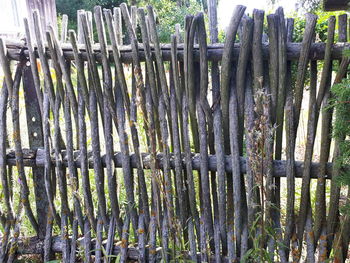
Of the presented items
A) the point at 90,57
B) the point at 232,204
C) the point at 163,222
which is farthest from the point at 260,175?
the point at 90,57

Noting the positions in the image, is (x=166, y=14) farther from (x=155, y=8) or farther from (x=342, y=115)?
(x=342, y=115)

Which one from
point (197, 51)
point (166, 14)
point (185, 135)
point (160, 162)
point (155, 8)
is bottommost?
point (160, 162)

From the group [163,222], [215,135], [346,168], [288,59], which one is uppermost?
[288,59]

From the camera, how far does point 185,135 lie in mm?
2246

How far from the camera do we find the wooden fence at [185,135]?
2.07 meters

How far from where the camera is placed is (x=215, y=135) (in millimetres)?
2219

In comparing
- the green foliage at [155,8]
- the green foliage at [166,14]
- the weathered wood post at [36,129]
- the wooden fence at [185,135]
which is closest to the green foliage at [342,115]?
the wooden fence at [185,135]

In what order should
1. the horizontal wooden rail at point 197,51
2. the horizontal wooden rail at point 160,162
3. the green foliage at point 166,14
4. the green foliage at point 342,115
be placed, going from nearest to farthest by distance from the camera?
the green foliage at point 342,115
the horizontal wooden rail at point 197,51
the horizontal wooden rail at point 160,162
the green foliage at point 166,14

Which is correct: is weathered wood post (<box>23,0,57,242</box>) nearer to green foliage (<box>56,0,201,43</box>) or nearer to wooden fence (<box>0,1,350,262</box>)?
wooden fence (<box>0,1,350,262</box>)

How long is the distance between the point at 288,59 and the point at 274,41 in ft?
0.42

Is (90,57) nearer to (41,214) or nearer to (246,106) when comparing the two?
(246,106)

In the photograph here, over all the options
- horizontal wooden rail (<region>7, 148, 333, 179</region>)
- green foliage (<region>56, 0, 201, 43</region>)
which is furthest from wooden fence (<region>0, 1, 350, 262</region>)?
green foliage (<region>56, 0, 201, 43</region>)

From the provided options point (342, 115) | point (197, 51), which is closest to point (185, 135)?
point (197, 51)

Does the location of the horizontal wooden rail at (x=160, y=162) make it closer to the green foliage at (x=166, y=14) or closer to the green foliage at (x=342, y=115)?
the green foliage at (x=342, y=115)
